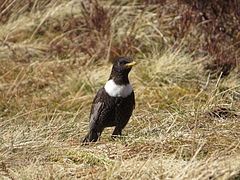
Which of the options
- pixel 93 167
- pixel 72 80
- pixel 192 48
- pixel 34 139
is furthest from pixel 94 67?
pixel 93 167

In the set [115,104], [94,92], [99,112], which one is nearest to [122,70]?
[115,104]

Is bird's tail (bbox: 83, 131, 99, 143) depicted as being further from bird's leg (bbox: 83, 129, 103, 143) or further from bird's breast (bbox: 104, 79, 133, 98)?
bird's breast (bbox: 104, 79, 133, 98)

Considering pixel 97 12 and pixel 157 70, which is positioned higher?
pixel 97 12

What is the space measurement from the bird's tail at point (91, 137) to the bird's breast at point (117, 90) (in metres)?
0.39

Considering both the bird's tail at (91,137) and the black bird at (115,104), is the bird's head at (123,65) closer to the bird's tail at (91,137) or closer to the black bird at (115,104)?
the black bird at (115,104)

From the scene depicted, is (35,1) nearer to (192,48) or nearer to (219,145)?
(192,48)

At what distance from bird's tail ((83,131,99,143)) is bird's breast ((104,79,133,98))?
39cm

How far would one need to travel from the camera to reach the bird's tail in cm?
508

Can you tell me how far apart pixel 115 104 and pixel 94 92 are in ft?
7.17

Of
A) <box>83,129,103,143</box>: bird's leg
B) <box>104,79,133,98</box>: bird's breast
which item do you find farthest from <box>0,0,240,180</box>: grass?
<box>104,79,133,98</box>: bird's breast

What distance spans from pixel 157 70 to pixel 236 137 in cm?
303

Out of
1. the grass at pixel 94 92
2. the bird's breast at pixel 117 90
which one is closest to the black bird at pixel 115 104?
the bird's breast at pixel 117 90

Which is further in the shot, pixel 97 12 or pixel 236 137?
pixel 97 12

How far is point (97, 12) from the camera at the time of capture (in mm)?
8500
